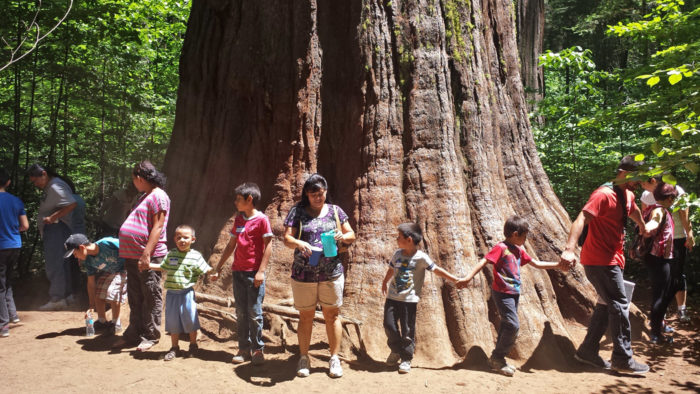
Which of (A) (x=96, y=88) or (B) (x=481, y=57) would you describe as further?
(A) (x=96, y=88)

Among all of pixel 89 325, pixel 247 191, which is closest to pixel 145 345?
pixel 89 325

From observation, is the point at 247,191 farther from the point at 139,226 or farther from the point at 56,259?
the point at 56,259

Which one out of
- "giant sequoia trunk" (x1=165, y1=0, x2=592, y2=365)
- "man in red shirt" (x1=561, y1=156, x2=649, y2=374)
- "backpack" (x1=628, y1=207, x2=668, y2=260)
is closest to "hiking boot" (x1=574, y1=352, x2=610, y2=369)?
"man in red shirt" (x1=561, y1=156, x2=649, y2=374)

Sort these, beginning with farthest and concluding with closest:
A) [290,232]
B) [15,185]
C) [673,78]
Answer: [15,185] < [290,232] < [673,78]

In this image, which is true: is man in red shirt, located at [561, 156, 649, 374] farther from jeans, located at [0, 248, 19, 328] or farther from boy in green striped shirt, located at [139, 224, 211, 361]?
jeans, located at [0, 248, 19, 328]

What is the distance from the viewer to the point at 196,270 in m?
4.70

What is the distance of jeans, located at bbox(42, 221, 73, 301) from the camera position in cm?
670

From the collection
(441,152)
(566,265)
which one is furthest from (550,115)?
(566,265)

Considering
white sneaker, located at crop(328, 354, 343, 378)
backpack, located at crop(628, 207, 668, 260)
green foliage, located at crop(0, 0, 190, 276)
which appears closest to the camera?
white sneaker, located at crop(328, 354, 343, 378)

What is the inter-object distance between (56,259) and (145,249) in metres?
2.99

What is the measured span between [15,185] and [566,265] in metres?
8.94

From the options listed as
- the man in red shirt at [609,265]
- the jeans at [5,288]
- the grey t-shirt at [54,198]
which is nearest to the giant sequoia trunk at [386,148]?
the man in red shirt at [609,265]

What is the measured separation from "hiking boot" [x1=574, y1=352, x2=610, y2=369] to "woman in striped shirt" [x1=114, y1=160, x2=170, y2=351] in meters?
4.30

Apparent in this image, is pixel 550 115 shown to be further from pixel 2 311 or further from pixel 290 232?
pixel 2 311
